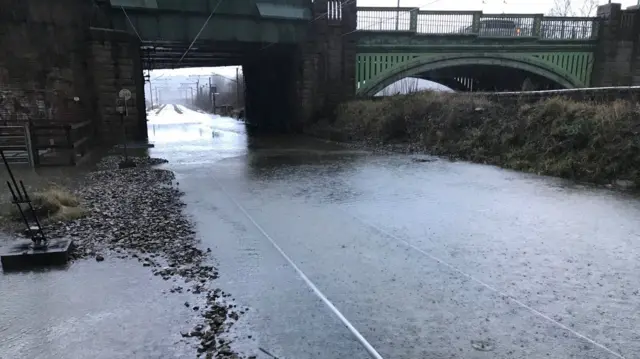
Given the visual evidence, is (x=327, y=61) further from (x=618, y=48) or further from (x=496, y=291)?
(x=496, y=291)

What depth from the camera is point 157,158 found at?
15844 mm

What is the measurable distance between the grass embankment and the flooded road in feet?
4.08

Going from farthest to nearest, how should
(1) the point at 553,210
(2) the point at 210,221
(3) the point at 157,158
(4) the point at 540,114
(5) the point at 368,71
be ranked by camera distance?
(5) the point at 368,71
(3) the point at 157,158
(4) the point at 540,114
(1) the point at 553,210
(2) the point at 210,221

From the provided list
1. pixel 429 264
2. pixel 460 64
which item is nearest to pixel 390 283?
pixel 429 264

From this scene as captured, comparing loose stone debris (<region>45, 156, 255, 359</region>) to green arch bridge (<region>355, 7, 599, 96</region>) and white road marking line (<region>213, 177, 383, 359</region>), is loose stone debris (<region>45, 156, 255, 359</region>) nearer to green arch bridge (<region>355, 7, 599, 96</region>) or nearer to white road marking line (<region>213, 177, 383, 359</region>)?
white road marking line (<region>213, 177, 383, 359</region>)

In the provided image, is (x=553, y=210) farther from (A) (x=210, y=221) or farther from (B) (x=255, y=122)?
(B) (x=255, y=122)

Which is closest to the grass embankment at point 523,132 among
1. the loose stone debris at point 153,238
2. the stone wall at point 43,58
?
the loose stone debris at point 153,238

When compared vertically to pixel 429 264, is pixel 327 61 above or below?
above

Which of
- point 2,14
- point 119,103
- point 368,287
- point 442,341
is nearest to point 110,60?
point 119,103

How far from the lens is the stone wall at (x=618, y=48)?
29.8 m

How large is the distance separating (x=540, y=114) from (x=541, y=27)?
18.6 metres

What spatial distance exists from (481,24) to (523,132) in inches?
656

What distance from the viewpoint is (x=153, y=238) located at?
21.9 ft

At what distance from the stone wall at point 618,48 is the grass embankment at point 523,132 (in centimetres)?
1694
